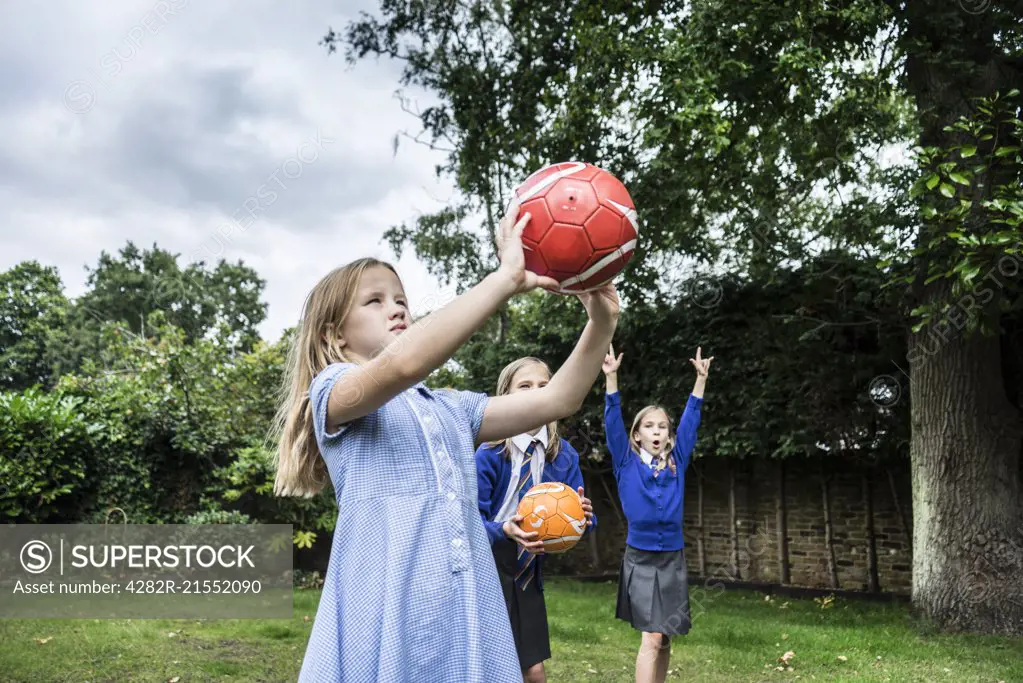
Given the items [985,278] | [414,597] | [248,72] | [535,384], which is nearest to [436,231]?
[248,72]

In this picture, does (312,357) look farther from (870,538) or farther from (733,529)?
(733,529)

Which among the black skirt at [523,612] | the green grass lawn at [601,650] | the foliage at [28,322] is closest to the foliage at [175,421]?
the green grass lawn at [601,650]

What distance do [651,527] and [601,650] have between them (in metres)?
2.60

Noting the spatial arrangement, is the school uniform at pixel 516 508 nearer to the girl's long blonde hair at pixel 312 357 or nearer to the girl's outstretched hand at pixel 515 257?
the girl's long blonde hair at pixel 312 357

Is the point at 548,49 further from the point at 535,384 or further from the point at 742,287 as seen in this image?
the point at 535,384

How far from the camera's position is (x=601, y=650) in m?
7.75

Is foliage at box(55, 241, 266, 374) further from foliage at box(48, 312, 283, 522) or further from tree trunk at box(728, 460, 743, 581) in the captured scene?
tree trunk at box(728, 460, 743, 581)

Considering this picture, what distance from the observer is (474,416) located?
84.1 inches

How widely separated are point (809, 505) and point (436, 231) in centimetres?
892

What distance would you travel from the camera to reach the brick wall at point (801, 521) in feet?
35.3

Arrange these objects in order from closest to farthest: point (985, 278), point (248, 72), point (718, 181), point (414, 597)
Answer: point (414, 597) < point (985, 278) < point (718, 181) < point (248, 72)

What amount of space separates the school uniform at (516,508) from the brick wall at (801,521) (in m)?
7.63

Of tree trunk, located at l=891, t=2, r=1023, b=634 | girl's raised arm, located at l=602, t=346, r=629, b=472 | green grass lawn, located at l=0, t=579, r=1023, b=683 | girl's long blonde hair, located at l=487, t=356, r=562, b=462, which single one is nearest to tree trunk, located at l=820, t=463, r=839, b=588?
green grass lawn, located at l=0, t=579, r=1023, b=683

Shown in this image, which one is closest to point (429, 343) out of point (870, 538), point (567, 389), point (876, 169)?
point (567, 389)
